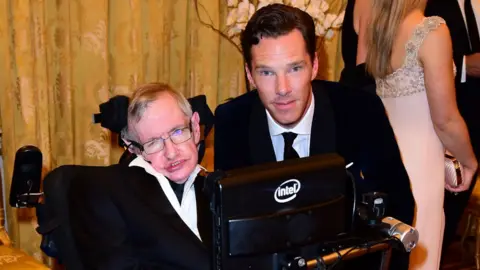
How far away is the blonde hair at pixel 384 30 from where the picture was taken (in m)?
2.02

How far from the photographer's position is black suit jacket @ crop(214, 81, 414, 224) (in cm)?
164

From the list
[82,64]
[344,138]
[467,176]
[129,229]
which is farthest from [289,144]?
[82,64]

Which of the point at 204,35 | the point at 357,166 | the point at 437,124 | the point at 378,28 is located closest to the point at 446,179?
the point at 437,124

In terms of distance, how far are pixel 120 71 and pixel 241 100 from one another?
950 millimetres

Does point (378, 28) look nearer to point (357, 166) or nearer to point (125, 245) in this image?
point (357, 166)

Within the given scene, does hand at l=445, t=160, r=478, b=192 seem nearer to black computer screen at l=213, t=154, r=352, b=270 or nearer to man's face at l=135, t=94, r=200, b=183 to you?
man's face at l=135, t=94, r=200, b=183

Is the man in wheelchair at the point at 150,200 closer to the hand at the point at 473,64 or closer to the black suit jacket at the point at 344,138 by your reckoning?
the black suit jacket at the point at 344,138

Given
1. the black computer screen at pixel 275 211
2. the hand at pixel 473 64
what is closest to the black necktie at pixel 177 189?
the black computer screen at pixel 275 211

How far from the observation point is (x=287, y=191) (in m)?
0.96

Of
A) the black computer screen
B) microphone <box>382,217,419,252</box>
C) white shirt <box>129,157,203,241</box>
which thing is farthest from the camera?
white shirt <box>129,157,203,241</box>

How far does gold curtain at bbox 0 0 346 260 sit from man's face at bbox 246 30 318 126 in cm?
108

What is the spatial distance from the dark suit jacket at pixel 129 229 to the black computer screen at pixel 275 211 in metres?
0.41

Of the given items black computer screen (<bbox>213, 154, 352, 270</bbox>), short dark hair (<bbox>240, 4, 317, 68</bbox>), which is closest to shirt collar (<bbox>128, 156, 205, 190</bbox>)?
short dark hair (<bbox>240, 4, 317, 68</bbox>)

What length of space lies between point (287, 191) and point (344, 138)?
2.38ft
